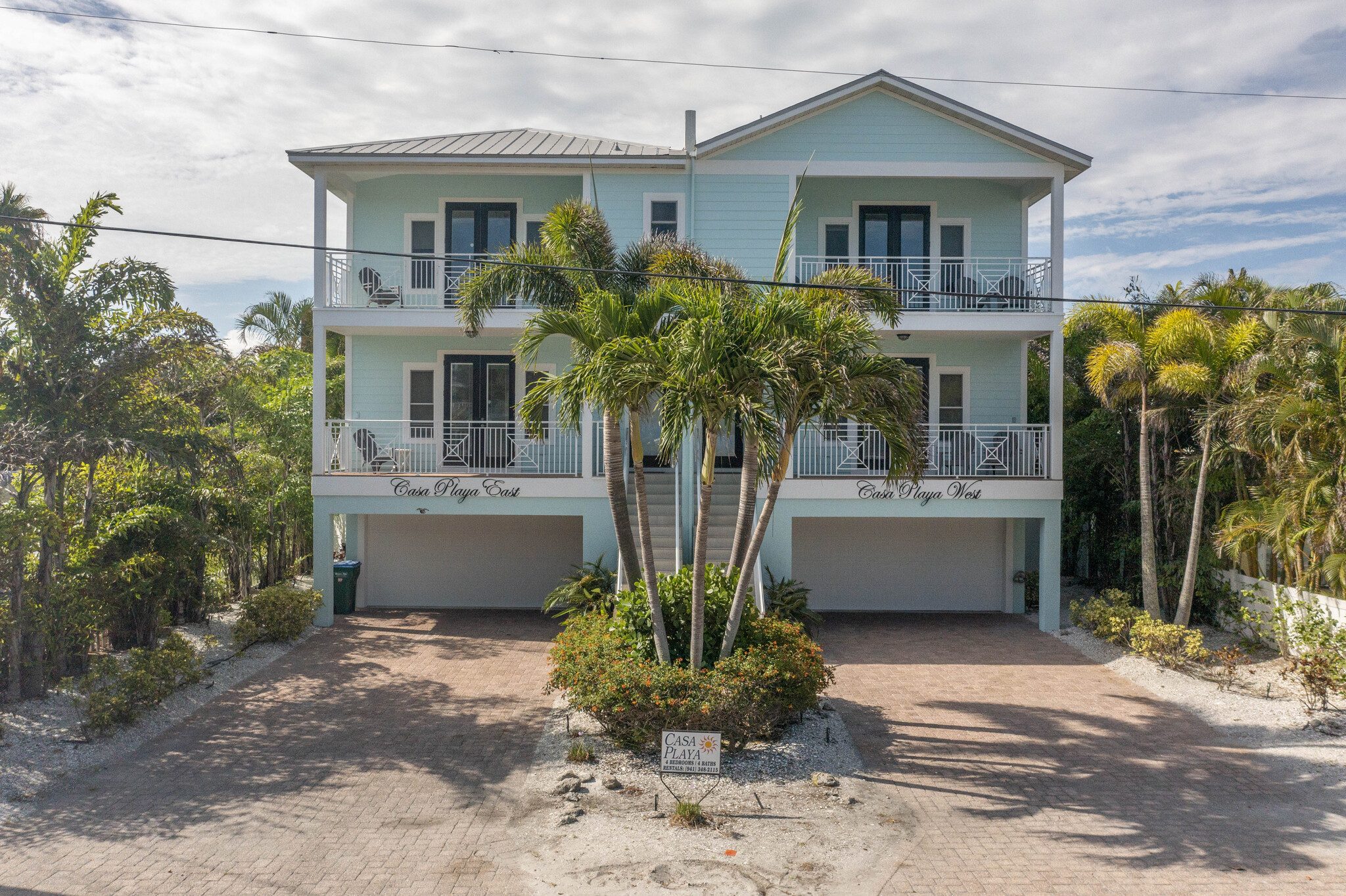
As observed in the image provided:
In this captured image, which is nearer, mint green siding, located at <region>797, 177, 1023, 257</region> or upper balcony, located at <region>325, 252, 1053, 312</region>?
upper balcony, located at <region>325, 252, 1053, 312</region>

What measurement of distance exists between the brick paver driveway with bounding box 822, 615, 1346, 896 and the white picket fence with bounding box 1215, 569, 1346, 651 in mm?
2630

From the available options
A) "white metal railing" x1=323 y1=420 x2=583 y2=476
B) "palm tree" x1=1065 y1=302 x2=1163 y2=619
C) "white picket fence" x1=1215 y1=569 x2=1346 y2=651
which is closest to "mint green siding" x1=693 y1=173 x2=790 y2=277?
"white metal railing" x1=323 y1=420 x2=583 y2=476

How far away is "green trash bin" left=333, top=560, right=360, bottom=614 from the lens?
1628 cm

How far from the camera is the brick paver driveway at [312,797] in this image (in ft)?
21.4

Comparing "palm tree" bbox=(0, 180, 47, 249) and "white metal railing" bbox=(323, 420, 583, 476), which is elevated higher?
"palm tree" bbox=(0, 180, 47, 249)

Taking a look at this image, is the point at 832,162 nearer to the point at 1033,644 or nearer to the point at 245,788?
the point at 1033,644

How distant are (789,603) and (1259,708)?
20.3 ft

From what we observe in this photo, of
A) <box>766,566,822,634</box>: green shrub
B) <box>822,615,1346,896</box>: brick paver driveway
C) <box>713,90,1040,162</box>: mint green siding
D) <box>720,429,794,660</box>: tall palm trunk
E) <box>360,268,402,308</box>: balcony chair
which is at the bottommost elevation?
<box>822,615,1346,896</box>: brick paver driveway

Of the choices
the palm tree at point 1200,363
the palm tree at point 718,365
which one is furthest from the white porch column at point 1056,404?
the palm tree at point 718,365

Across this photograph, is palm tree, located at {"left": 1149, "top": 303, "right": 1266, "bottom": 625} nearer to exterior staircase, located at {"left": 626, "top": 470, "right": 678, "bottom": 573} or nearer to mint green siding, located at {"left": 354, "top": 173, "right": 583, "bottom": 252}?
exterior staircase, located at {"left": 626, "top": 470, "right": 678, "bottom": 573}

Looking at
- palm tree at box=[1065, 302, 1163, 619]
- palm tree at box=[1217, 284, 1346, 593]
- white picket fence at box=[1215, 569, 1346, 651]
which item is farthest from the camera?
palm tree at box=[1065, 302, 1163, 619]

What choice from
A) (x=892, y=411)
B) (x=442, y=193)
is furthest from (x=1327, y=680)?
(x=442, y=193)

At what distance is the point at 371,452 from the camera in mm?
16047

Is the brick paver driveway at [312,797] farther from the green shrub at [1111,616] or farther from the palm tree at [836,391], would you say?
the green shrub at [1111,616]
